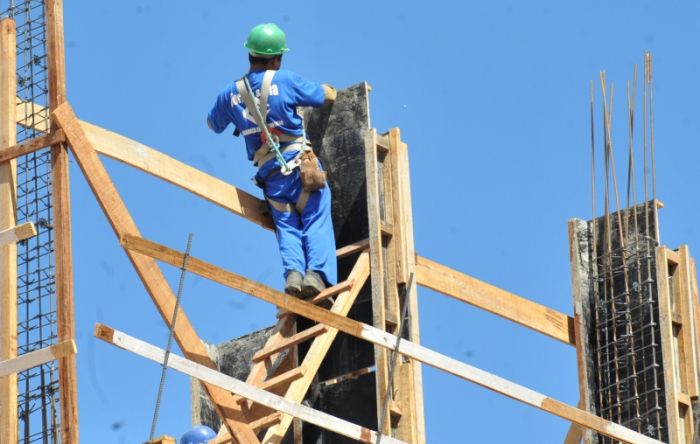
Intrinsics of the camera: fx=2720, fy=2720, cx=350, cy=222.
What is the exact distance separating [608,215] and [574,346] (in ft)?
3.92

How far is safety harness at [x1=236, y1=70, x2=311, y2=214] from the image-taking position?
2222 centimetres

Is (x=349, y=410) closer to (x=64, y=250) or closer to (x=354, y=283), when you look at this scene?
(x=354, y=283)

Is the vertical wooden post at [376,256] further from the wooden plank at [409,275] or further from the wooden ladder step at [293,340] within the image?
the wooden ladder step at [293,340]

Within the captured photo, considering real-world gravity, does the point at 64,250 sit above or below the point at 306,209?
below

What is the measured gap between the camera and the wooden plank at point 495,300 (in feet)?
74.3

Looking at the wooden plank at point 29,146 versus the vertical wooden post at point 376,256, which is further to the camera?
the vertical wooden post at point 376,256

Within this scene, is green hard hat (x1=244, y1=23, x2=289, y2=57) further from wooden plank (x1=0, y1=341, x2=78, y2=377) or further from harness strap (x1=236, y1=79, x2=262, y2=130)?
wooden plank (x1=0, y1=341, x2=78, y2=377)

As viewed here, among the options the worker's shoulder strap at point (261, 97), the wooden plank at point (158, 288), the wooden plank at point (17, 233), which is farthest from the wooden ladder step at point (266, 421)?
the worker's shoulder strap at point (261, 97)

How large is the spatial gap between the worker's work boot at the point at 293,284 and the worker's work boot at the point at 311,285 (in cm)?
4

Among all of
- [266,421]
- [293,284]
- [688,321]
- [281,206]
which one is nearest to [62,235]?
[266,421]

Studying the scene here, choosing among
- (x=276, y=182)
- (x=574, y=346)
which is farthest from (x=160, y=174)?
(x=574, y=346)

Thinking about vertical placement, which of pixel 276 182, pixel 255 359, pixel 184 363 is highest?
pixel 276 182

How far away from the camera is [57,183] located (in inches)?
805

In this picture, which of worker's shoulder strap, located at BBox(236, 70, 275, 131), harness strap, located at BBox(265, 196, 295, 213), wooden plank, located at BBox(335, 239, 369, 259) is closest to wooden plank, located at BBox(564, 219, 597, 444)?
wooden plank, located at BBox(335, 239, 369, 259)
